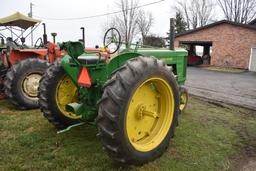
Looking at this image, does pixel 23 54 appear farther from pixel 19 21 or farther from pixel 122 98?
pixel 122 98

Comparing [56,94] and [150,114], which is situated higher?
[56,94]

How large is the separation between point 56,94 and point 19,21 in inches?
221

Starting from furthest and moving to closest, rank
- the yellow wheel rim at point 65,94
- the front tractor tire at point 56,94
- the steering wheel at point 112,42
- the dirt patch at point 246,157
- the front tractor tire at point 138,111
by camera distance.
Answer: the yellow wheel rim at point 65,94
the front tractor tire at point 56,94
the steering wheel at point 112,42
the dirt patch at point 246,157
the front tractor tire at point 138,111

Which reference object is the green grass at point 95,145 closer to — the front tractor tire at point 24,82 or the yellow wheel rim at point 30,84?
the front tractor tire at point 24,82

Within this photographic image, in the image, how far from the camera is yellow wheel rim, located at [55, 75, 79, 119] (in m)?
3.79

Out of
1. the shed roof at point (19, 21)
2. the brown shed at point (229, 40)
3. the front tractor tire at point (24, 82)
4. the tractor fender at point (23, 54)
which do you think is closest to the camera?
the front tractor tire at point (24, 82)

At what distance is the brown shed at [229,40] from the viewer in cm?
1792

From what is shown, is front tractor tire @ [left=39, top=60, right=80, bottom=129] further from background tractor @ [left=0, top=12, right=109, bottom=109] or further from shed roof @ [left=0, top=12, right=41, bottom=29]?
shed roof @ [left=0, top=12, right=41, bottom=29]

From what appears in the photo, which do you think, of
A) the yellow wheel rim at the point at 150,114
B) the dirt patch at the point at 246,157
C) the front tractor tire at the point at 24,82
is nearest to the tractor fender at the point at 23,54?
the front tractor tire at the point at 24,82

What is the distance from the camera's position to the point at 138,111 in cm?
297

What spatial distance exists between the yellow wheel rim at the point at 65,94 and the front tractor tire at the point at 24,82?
183 centimetres

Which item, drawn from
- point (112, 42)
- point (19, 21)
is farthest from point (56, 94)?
point (19, 21)

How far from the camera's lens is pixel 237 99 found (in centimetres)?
720

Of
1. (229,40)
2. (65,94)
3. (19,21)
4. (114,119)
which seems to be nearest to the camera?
(114,119)
